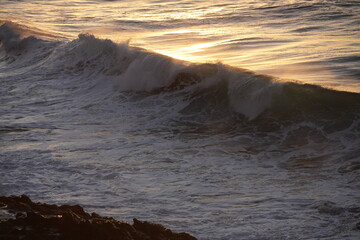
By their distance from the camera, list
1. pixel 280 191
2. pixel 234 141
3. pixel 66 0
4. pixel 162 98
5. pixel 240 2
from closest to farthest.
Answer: pixel 280 191 → pixel 234 141 → pixel 162 98 → pixel 240 2 → pixel 66 0

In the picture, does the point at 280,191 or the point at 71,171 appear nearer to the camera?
the point at 280,191

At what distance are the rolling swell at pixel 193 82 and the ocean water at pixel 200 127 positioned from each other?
0.03 metres

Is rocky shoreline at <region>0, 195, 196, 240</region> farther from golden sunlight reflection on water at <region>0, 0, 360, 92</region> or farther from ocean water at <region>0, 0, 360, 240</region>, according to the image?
golden sunlight reflection on water at <region>0, 0, 360, 92</region>

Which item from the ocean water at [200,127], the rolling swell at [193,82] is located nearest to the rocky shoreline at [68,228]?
the ocean water at [200,127]

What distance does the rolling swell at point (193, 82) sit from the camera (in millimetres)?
9945

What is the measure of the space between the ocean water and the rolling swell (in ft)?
0.10

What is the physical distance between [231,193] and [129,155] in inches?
80.2

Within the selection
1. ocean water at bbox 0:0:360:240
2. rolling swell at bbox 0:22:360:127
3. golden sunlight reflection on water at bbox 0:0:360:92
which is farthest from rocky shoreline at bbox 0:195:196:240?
golden sunlight reflection on water at bbox 0:0:360:92

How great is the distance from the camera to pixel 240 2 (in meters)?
25.6

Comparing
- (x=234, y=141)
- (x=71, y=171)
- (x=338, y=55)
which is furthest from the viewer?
(x=338, y=55)

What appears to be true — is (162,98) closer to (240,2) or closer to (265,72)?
(265,72)

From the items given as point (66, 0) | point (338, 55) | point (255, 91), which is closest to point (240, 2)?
point (66, 0)

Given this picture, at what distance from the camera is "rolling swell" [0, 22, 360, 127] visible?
9.95 m

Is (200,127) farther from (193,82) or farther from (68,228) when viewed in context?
(68,228)
